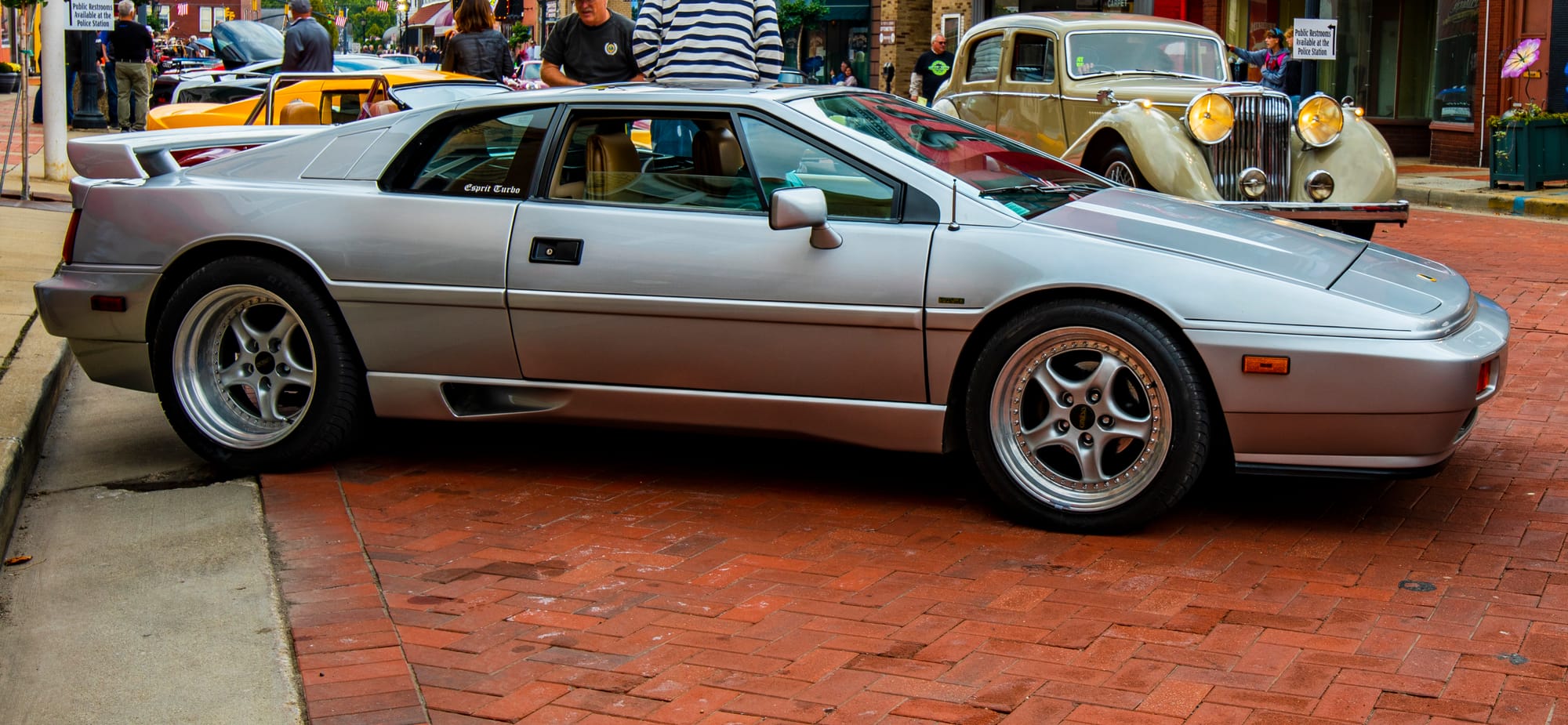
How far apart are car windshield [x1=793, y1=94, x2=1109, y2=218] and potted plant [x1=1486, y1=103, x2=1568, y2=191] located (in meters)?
11.3

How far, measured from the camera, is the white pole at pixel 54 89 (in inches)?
567

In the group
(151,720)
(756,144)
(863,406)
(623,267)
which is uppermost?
(756,144)

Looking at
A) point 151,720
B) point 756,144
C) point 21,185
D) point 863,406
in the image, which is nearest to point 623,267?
point 756,144

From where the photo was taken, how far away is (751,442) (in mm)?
5797

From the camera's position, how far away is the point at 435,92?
9.81 m

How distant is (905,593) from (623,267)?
56.4 inches

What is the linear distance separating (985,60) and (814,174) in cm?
816

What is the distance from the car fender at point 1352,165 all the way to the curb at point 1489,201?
16.2 ft

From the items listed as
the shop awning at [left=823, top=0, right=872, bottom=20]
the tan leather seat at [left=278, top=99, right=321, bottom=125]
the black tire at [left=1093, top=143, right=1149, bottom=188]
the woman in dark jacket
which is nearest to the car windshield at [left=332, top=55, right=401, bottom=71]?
the woman in dark jacket

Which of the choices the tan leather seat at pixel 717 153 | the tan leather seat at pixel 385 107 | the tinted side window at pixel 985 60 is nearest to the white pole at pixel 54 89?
the tan leather seat at pixel 385 107

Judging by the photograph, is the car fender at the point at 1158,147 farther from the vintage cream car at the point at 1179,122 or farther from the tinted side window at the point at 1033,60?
the tinted side window at the point at 1033,60

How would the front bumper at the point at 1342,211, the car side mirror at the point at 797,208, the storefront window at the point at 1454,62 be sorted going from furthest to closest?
the storefront window at the point at 1454,62
the front bumper at the point at 1342,211
the car side mirror at the point at 797,208

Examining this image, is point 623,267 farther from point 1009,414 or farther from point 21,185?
point 21,185

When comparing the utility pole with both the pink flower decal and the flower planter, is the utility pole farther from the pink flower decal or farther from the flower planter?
the pink flower decal
